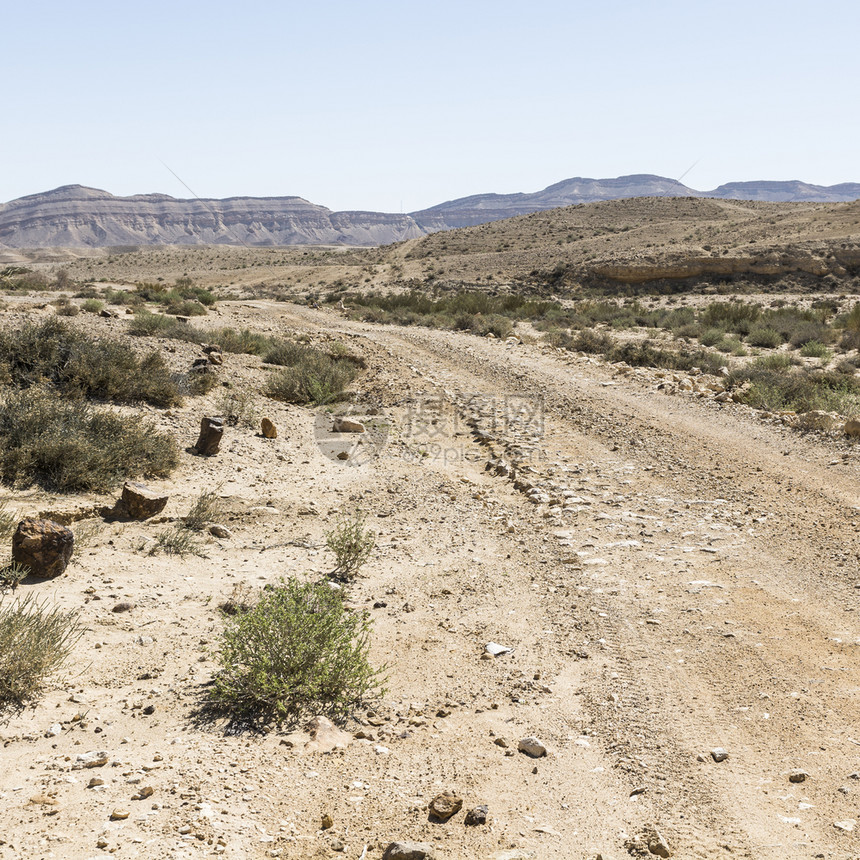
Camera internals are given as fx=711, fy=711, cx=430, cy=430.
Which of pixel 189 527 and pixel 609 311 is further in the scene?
pixel 609 311

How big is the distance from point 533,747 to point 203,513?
13.2ft

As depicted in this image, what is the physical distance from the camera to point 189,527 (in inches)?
255

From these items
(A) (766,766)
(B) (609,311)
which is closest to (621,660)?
(A) (766,766)

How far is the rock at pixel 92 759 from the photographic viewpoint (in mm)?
3297

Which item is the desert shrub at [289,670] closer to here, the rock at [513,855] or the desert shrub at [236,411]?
the rock at [513,855]

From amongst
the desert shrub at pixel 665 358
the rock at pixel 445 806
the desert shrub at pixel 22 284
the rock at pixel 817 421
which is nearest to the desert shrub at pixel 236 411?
the rock at pixel 445 806

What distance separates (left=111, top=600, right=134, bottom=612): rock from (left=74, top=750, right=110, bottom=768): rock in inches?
62.9

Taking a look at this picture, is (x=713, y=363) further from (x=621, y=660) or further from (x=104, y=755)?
(x=104, y=755)

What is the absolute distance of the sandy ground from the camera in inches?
122

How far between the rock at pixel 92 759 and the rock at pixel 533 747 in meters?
2.05

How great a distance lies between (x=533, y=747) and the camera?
3723 mm

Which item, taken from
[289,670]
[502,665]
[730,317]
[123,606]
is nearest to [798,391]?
[502,665]

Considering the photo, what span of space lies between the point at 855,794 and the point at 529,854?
1565 mm

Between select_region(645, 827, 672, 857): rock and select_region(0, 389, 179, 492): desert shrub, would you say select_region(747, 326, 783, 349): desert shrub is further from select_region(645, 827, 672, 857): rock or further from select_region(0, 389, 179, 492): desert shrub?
select_region(645, 827, 672, 857): rock
